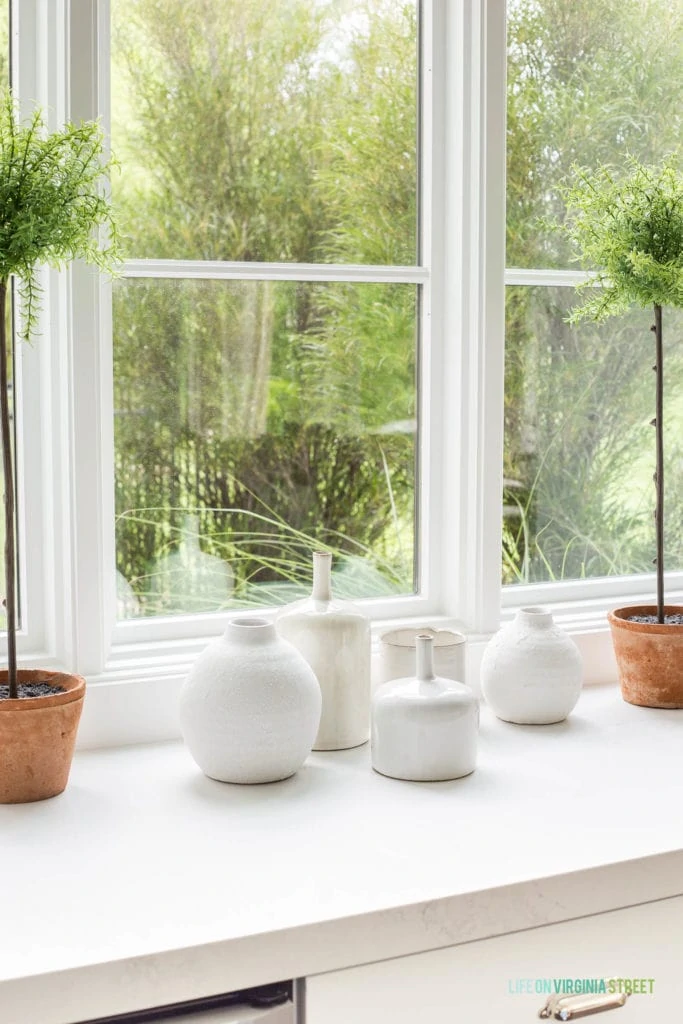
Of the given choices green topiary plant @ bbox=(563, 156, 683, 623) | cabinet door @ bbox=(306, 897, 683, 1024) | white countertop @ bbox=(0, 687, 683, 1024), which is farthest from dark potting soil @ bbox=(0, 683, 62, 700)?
green topiary plant @ bbox=(563, 156, 683, 623)

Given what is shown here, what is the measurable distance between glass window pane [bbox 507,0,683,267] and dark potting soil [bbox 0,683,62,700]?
1087mm

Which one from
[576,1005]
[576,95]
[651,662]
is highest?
[576,95]

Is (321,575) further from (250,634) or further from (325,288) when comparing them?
(325,288)

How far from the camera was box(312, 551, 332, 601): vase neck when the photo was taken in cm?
158

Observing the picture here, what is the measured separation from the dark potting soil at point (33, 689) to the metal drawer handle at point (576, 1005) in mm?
699

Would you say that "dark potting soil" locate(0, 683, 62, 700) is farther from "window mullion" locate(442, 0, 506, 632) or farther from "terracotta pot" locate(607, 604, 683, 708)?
"terracotta pot" locate(607, 604, 683, 708)

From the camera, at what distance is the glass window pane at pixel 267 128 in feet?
5.39

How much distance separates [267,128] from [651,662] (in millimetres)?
1045

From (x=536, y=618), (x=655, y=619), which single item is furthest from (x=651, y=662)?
(x=536, y=618)

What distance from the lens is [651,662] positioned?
175 cm

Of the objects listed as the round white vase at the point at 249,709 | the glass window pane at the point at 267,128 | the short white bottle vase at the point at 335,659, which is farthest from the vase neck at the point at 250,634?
the glass window pane at the point at 267,128

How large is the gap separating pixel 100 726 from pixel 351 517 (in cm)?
55

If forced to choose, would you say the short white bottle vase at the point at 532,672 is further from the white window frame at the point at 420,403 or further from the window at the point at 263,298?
the window at the point at 263,298

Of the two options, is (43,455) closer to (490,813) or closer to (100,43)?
(100,43)
